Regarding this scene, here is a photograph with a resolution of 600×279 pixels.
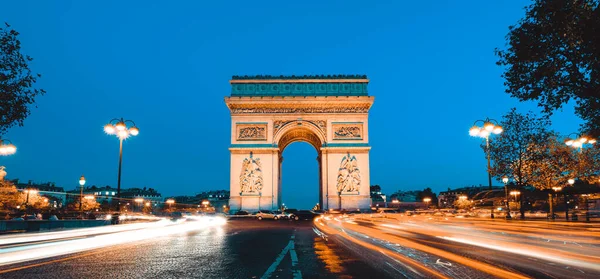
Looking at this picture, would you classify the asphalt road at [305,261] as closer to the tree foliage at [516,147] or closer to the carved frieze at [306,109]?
the tree foliage at [516,147]

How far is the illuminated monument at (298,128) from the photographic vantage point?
46000 millimetres

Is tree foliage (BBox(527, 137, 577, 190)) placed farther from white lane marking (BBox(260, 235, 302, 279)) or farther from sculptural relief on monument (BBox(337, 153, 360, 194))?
white lane marking (BBox(260, 235, 302, 279))

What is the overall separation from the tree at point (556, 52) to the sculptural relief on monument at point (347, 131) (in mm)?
31654

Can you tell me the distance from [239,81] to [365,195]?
58.0ft

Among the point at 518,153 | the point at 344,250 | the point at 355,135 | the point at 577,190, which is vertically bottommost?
the point at 344,250

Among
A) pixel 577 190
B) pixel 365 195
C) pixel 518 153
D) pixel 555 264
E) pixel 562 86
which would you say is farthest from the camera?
pixel 365 195

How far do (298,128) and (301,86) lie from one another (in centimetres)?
449

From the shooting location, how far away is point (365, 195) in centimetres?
4588

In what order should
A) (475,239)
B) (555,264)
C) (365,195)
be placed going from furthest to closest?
(365,195), (475,239), (555,264)

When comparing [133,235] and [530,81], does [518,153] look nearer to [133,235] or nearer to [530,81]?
[530,81]

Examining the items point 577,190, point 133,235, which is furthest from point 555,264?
point 577,190

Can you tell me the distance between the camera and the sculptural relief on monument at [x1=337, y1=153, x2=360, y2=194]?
4603 centimetres

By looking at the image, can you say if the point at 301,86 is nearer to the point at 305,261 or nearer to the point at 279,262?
the point at 305,261

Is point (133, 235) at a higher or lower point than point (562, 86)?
lower
